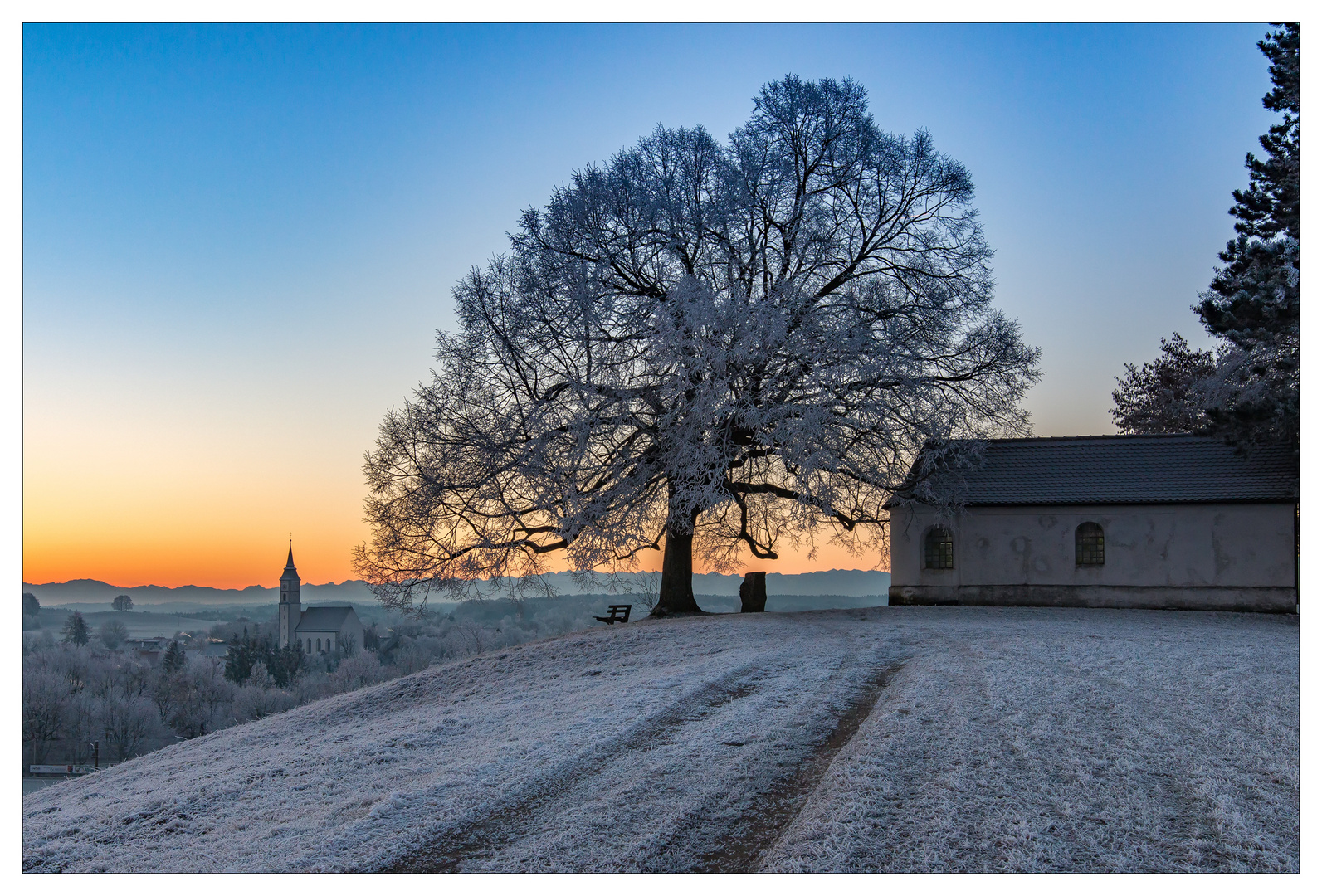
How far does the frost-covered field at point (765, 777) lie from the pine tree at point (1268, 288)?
9146 millimetres

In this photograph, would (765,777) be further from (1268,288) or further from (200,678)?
(200,678)

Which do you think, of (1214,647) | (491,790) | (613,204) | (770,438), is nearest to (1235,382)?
(1214,647)

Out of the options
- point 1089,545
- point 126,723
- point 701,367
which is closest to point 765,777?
point 701,367

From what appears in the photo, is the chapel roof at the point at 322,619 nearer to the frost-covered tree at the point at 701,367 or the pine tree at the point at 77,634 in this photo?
the pine tree at the point at 77,634

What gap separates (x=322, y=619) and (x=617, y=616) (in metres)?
63.5

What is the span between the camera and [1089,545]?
23.8 meters

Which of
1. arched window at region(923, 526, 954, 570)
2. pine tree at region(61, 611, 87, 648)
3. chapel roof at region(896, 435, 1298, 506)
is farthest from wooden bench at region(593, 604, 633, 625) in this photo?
pine tree at region(61, 611, 87, 648)

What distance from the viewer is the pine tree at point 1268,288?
1973cm

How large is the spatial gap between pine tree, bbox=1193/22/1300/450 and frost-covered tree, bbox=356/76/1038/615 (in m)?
4.83

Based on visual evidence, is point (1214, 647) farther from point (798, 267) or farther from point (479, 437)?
point (479, 437)

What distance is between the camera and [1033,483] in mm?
24719

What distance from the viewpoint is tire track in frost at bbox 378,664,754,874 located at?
21.2 feet

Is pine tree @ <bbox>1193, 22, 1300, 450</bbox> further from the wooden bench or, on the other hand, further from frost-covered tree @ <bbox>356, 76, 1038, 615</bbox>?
the wooden bench

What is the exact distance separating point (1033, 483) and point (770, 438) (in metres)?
10.2
